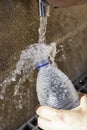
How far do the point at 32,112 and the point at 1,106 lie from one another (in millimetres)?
→ 308

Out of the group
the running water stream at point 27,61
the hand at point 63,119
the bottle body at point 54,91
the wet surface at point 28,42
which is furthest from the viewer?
the running water stream at point 27,61

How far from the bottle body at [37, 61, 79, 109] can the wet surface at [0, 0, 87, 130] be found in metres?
0.24

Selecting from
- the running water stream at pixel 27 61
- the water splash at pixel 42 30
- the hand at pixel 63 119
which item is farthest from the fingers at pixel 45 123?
the water splash at pixel 42 30

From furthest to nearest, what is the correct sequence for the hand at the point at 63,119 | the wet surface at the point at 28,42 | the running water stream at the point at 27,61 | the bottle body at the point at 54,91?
the running water stream at the point at 27,61 → the wet surface at the point at 28,42 → the bottle body at the point at 54,91 → the hand at the point at 63,119

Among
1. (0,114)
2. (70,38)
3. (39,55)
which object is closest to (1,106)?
(0,114)

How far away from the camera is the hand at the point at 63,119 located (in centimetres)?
121

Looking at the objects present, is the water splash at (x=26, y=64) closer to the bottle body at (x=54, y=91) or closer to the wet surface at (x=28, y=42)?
the wet surface at (x=28, y=42)

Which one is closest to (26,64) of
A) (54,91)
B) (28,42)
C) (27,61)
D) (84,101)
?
(27,61)

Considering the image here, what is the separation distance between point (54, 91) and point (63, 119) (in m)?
0.27

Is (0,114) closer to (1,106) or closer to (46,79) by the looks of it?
(1,106)

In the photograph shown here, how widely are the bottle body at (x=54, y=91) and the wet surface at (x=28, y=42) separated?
244 mm

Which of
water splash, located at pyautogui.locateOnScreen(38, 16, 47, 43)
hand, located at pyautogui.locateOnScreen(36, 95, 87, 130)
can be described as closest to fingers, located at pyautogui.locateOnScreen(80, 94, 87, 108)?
hand, located at pyautogui.locateOnScreen(36, 95, 87, 130)

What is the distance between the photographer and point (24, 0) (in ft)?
5.19

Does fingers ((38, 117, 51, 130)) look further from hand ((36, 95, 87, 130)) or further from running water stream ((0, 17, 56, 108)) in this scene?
running water stream ((0, 17, 56, 108))
